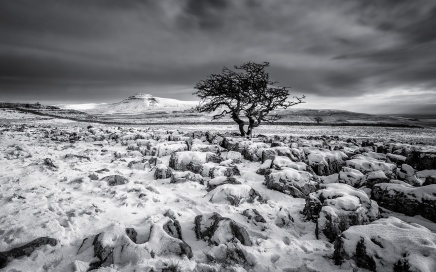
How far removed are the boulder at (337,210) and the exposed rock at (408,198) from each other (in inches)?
35.5

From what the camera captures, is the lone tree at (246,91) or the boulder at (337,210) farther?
the lone tree at (246,91)

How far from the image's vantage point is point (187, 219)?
5.23 metres

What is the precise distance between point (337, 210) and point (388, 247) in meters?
1.28

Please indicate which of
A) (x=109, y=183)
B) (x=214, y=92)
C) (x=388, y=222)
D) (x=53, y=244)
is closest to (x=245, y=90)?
(x=214, y=92)

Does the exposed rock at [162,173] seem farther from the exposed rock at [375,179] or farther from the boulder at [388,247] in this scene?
the exposed rock at [375,179]

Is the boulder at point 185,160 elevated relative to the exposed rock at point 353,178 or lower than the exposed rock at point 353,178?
elevated

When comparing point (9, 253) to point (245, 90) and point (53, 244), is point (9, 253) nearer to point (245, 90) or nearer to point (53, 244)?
point (53, 244)

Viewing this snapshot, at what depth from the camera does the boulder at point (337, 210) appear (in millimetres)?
Result: 4688

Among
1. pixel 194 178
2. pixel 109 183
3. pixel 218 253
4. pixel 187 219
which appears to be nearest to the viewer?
pixel 218 253

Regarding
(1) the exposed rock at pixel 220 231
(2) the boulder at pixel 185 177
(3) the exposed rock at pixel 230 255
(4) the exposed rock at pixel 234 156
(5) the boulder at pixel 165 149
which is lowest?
(3) the exposed rock at pixel 230 255

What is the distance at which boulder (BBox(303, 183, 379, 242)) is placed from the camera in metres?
4.69

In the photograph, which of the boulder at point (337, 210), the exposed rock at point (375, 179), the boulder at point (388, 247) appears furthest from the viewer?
the exposed rock at point (375, 179)

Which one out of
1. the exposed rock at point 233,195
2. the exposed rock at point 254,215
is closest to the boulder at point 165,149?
the exposed rock at point 233,195

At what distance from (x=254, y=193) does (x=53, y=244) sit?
4.60 meters
